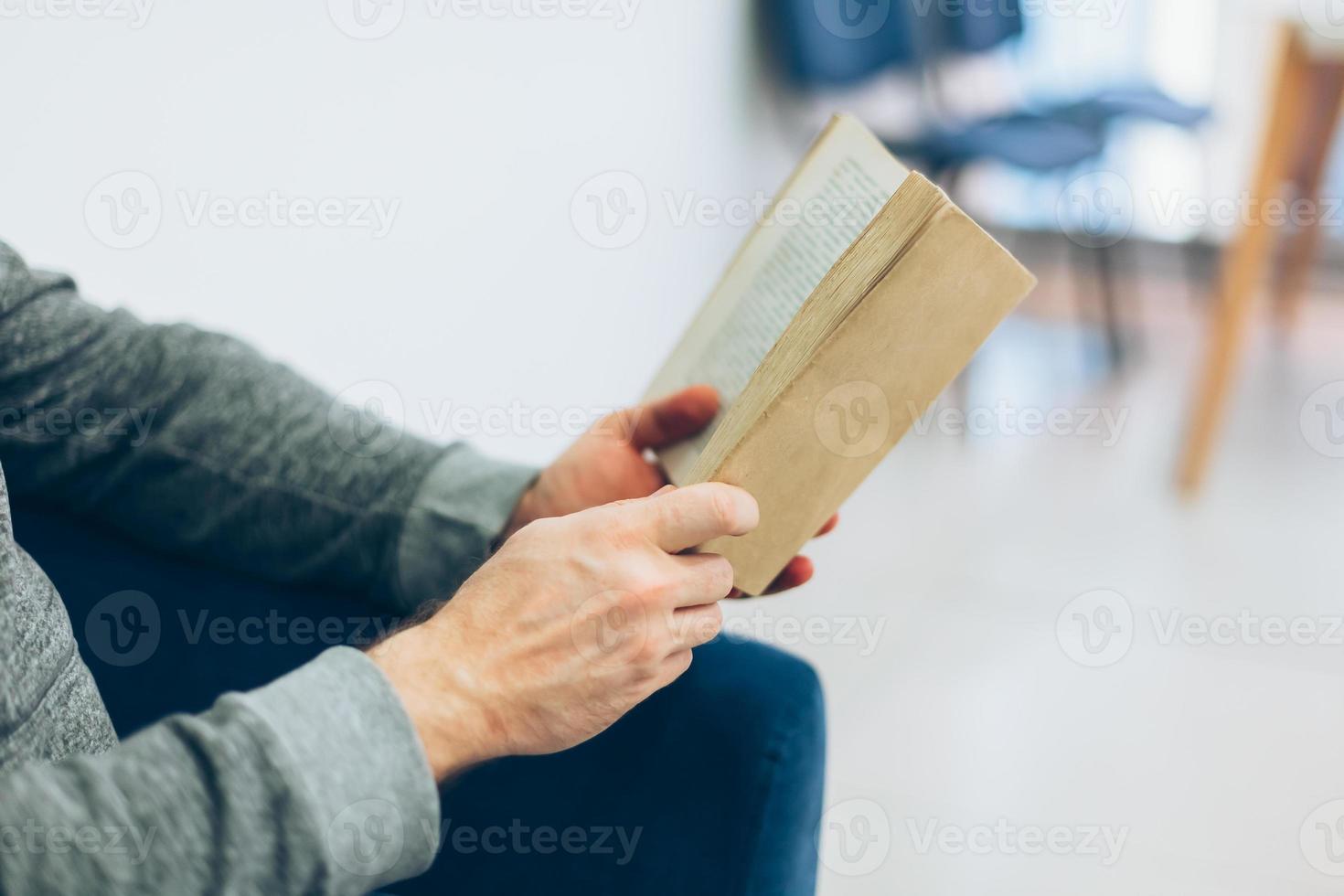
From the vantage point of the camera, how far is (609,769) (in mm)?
709

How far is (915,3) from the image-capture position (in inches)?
92.0

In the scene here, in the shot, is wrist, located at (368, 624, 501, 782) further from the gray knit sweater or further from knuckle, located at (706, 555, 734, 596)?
knuckle, located at (706, 555, 734, 596)

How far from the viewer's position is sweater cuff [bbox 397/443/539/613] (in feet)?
2.64

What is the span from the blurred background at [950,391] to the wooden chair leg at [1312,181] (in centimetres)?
→ 1

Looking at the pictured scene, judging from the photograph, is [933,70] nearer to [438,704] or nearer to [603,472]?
[603,472]

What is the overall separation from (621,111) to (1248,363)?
1556 millimetres

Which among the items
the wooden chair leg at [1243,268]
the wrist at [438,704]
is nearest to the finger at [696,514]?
the wrist at [438,704]

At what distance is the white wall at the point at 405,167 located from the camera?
3.27ft

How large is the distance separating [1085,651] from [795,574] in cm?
99

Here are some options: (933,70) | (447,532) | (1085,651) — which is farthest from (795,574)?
(933,70)

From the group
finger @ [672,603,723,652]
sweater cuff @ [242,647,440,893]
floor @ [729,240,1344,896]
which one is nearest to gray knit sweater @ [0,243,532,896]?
sweater cuff @ [242,647,440,893]

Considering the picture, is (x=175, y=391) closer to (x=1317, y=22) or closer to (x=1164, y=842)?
(x=1164, y=842)

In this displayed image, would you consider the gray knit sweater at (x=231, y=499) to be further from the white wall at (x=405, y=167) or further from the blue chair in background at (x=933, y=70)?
the blue chair in background at (x=933, y=70)

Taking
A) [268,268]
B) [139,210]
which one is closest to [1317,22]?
[268,268]
